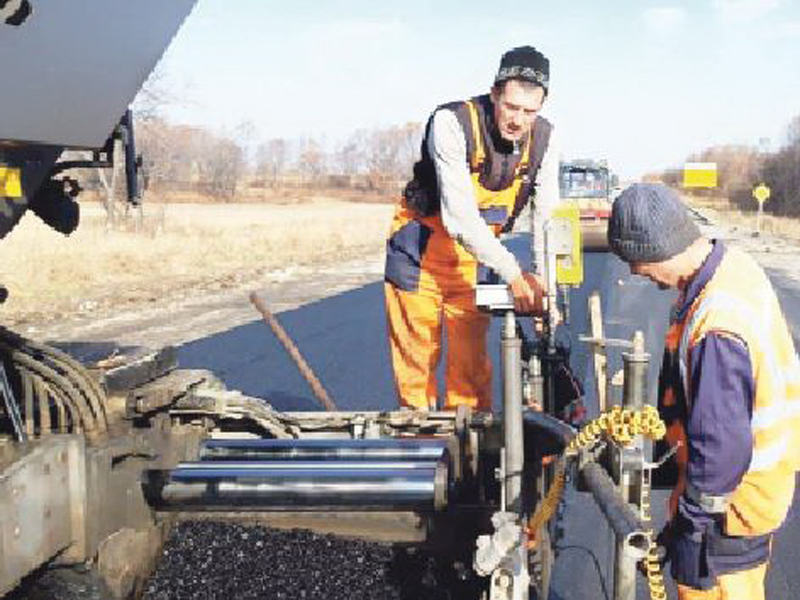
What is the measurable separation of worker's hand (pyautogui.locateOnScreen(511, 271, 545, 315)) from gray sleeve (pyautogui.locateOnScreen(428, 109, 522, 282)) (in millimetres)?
40

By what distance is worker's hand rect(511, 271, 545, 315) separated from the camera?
4148 millimetres

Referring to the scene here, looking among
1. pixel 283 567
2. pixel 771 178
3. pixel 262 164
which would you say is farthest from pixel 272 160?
pixel 283 567

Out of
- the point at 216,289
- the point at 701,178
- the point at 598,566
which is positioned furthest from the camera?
the point at 701,178

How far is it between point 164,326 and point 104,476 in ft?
29.8

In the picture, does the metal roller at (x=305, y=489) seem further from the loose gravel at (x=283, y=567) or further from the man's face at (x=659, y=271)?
the man's face at (x=659, y=271)

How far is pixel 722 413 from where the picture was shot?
7.93ft

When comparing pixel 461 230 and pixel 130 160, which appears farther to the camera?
pixel 461 230

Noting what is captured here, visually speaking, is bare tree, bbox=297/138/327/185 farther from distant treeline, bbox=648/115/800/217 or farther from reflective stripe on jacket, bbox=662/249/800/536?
reflective stripe on jacket, bbox=662/249/800/536

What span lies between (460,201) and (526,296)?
19.1 inches

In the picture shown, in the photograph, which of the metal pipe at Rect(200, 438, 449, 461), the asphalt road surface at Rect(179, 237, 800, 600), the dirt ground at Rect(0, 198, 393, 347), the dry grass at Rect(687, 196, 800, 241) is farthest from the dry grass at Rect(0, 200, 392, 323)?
the dry grass at Rect(687, 196, 800, 241)

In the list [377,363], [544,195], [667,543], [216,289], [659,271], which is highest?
[544,195]

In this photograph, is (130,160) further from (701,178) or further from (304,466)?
(701,178)

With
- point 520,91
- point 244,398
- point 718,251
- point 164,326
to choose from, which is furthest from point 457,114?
point 164,326

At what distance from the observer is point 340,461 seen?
3400mm
